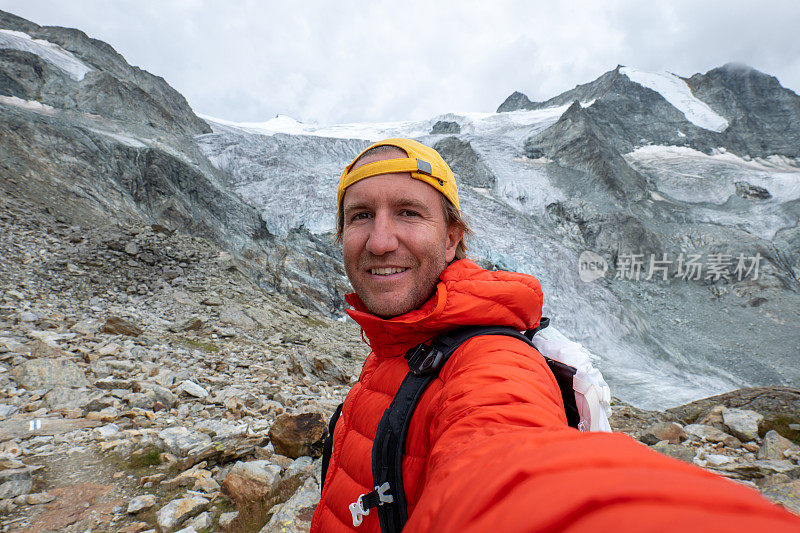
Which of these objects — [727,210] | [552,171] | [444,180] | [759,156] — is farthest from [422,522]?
[759,156]

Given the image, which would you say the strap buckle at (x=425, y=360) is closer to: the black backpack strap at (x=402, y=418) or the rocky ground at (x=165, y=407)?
the black backpack strap at (x=402, y=418)

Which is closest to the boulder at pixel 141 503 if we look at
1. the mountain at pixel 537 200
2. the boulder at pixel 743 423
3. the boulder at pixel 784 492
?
the boulder at pixel 784 492

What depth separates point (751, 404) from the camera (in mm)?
6578

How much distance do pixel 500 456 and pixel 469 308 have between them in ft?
2.61

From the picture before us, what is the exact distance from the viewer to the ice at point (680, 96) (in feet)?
198

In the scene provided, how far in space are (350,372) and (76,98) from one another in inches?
1253

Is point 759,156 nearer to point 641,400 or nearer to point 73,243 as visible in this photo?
point 641,400

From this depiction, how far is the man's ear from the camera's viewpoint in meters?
2.35

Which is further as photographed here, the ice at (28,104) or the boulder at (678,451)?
the ice at (28,104)

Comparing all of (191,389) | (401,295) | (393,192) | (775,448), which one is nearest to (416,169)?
(393,192)

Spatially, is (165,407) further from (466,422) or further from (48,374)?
(466,422)

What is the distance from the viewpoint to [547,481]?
2.26 feet

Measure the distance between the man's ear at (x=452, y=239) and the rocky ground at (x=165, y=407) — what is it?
95.9 inches

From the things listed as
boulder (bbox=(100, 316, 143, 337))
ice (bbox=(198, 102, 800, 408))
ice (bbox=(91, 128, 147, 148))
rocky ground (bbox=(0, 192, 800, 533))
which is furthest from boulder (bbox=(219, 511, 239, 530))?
ice (bbox=(91, 128, 147, 148))
